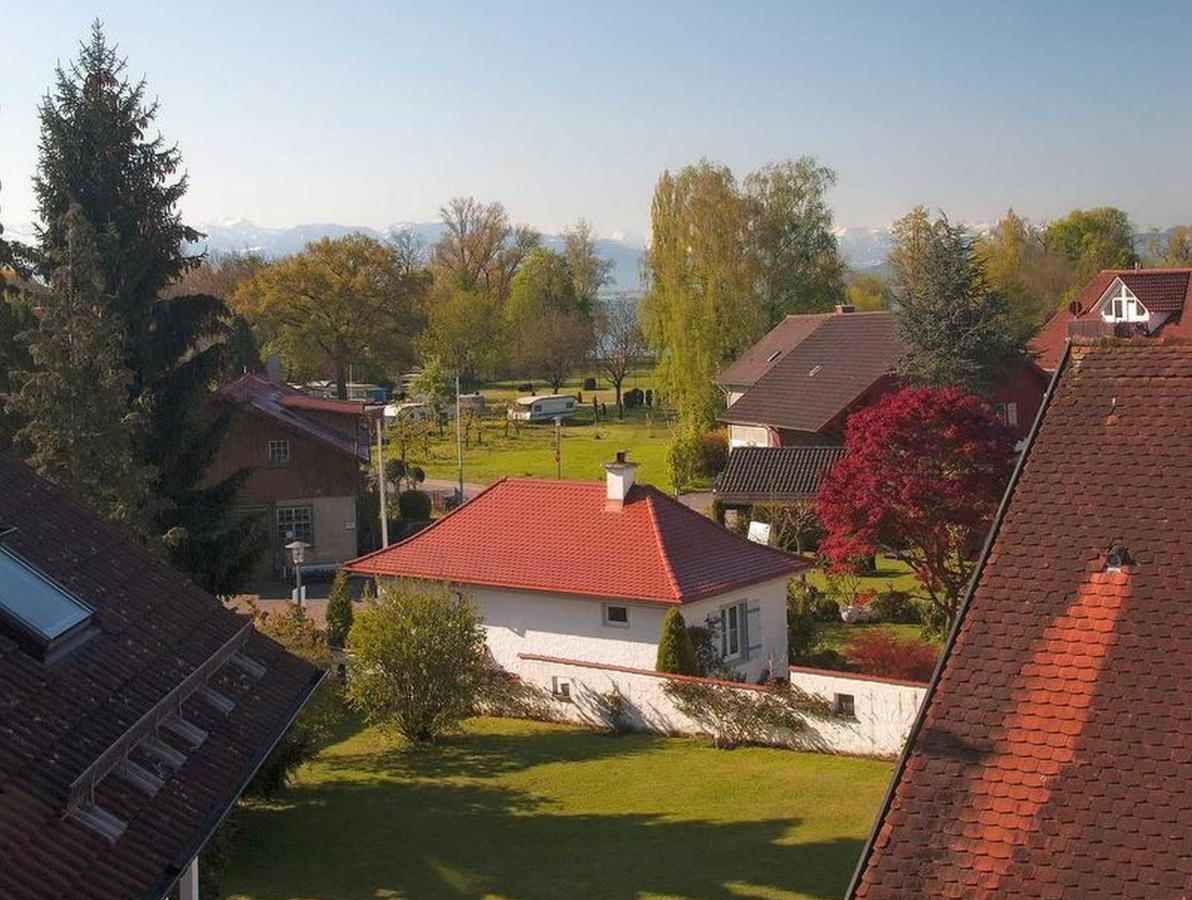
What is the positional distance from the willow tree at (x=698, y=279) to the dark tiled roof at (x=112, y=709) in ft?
158

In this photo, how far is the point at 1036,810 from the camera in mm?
7117

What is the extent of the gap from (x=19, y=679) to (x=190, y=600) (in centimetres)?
424

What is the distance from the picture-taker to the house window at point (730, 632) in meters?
27.2

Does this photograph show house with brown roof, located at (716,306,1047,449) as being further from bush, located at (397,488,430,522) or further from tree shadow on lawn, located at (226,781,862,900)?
tree shadow on lawn, located at (226,781,862,900)

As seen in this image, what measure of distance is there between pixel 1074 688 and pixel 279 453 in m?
35.7

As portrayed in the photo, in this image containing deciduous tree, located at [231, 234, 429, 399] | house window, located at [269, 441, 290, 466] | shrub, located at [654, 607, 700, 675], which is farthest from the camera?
deciduous tree, located at [231, 234, 429, 399]

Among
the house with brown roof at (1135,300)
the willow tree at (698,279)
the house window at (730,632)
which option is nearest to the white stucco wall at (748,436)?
the willow tree at (698,279)

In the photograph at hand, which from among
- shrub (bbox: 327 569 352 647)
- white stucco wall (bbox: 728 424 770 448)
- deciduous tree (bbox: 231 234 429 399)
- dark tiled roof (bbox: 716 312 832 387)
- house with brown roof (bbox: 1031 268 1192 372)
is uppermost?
deciduous tree (bbox: 231 234 429 399)

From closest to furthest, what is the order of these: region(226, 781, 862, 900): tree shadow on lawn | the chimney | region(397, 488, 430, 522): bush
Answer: region(226, 781, 862, 900): tree shadow on lawn
the chimney
region(397, 488, 430, 522): bush

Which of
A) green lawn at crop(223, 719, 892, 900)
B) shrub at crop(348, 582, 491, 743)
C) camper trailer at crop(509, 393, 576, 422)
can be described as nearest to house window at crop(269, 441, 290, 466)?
shrub at crop(348, 582, 491, 743)

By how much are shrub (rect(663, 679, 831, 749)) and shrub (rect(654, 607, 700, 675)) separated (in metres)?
1.34

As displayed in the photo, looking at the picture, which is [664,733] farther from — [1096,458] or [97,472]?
[1096,458]

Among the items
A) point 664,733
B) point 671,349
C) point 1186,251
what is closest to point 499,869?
point 664,733

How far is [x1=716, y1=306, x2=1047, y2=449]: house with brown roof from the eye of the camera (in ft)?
160
